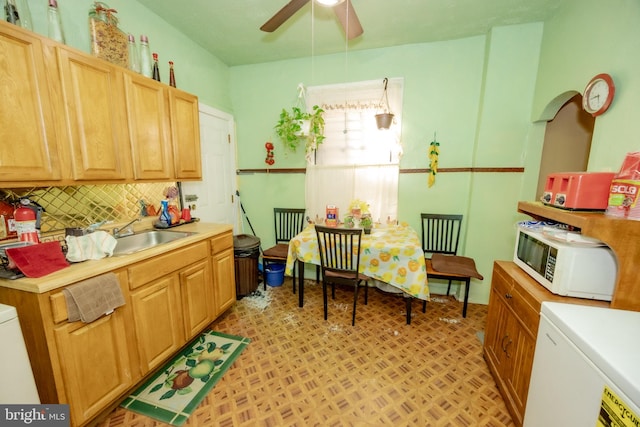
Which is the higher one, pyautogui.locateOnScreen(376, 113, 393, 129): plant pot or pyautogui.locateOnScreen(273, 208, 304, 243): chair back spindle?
pyautogui.locateOnScreen(376, 113, 393, 129): plant pot

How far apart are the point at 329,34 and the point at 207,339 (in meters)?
3.18

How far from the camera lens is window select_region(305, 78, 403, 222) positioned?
2.89 metres

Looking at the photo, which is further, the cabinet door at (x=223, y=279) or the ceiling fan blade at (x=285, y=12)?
the cabinet door at (x=223, y=279)

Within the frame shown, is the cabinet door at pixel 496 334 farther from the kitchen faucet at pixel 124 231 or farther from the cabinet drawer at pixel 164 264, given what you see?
the kitchen faucet at pixel 124 231

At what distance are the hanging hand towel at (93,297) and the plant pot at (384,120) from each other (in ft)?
8.44

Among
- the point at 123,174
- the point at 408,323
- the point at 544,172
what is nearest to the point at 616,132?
the point at 544,172

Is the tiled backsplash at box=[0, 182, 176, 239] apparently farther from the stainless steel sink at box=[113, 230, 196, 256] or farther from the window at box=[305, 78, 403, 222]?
the window at box=[305, 78, 403, 222]

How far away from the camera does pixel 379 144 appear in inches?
115

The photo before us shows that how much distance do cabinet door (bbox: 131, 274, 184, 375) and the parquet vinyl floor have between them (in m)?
0.33

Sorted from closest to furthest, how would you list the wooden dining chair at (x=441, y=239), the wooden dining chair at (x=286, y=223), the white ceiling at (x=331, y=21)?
the white ceiling at (x=331, y=21) < the wooden dining chair at (x=441, y=239) < the wooden dining chair at (x=286, y=223)

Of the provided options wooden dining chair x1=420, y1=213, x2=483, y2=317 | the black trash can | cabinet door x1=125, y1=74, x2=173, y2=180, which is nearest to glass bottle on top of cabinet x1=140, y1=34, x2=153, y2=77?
cabinet door x1=125, y1=74, x2=173, y2=180

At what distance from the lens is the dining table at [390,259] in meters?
2.17

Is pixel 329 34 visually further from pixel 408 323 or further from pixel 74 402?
pixel 74 402

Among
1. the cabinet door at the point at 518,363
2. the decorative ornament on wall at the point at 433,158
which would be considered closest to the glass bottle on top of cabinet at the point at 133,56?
the decorative ornament on wall at the point at 433,158
